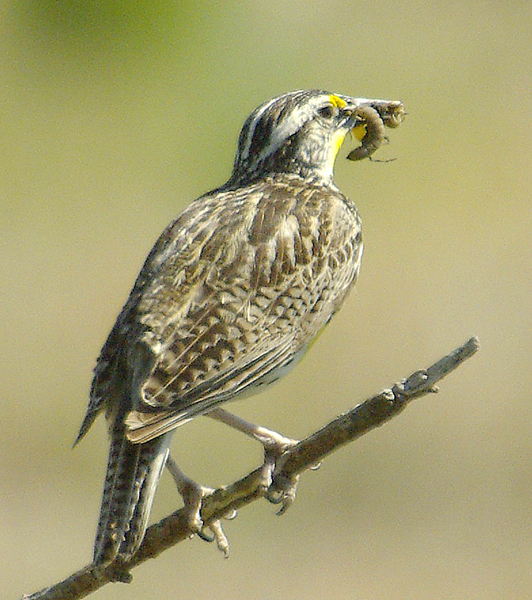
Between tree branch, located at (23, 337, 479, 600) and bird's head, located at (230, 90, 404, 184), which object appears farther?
bird's head, located at (230, 90, 404, 184)

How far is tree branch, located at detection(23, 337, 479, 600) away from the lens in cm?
343

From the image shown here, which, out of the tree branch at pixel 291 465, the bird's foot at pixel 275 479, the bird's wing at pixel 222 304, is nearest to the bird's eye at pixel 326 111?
the bird's wing at pixel 222 304

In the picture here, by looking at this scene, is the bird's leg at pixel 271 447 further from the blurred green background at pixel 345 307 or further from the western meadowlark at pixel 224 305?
the blurred green background at pixel 345 307

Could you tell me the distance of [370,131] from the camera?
16.8ft

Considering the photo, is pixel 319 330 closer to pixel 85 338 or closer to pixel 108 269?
pixel 85 338

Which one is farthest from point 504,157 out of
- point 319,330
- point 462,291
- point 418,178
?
point 319,330

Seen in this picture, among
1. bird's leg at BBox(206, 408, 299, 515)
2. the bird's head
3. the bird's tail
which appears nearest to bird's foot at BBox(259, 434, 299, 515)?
bird's leg at BBox(206, 408, 299, 515)

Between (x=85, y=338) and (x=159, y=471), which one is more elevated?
(x=159, y=471)

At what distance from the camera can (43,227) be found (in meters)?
12.1

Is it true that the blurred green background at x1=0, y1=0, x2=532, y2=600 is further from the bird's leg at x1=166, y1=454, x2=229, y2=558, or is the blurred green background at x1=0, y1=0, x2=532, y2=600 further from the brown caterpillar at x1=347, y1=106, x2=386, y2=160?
the bird's leg at x1=166, y1=454, x2=229, y2=558

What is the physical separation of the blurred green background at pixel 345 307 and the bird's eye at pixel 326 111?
13.5 ft

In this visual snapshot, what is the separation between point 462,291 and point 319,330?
6767 mm

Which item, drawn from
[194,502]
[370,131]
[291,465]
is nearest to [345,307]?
[370,131]

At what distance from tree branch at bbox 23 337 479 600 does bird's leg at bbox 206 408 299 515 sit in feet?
0.13
